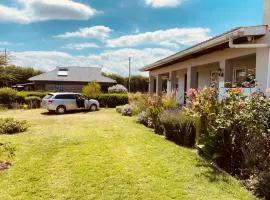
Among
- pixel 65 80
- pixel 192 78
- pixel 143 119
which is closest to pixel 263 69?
pixel 192 78

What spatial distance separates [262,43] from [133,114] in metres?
12.6

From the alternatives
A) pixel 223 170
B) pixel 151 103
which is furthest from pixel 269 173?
pixel 151 103

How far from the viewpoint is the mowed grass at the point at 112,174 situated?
6.43 meters

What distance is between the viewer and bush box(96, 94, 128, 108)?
103 ft

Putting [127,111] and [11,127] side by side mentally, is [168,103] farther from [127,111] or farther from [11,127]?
[127,111]

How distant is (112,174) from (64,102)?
1884 cm

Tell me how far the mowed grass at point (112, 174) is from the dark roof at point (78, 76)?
109ft

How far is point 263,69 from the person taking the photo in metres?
9.52

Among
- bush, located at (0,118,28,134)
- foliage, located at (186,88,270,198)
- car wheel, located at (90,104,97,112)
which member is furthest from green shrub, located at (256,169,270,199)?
car wheel, located at (90,104,97,112)

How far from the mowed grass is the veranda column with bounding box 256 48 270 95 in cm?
258

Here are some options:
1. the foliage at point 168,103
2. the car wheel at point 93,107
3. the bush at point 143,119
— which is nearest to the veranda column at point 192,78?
the foliage at point 168,103

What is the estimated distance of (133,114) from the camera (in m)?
21.4

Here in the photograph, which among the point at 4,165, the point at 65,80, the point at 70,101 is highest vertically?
the point at 65,80

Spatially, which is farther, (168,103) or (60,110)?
(60,110)
